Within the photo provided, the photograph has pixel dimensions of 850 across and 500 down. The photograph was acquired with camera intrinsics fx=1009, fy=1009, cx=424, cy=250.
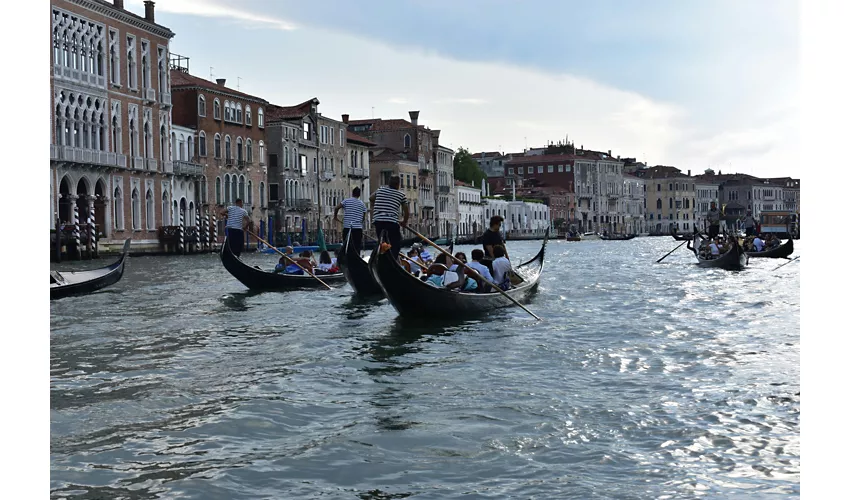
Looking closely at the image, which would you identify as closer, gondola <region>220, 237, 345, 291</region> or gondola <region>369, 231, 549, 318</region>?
gondola <region>369, 231, 549, 318</region>

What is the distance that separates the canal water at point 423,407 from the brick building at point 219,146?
21421mm

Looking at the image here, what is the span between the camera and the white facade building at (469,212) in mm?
52625

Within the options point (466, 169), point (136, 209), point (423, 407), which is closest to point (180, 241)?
point (136, 209)

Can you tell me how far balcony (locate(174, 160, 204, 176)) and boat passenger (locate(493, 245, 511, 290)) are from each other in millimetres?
20372

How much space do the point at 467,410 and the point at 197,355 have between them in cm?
240

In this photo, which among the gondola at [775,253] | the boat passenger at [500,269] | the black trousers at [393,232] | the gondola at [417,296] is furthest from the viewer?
the gondola at [775,253]

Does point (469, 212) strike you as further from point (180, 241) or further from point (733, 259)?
point (733, 259)

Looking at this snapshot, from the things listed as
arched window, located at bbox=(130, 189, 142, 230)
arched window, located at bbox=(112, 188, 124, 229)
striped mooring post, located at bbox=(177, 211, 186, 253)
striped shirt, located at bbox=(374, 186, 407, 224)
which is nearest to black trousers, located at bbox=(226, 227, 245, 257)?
striped shirt, located at bbox=(374, 186, 407, 224)

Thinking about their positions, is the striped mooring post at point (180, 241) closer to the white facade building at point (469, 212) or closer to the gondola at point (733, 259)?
the gondola at point (733, 259)

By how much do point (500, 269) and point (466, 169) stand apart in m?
51.8

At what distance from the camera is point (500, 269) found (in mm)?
8555

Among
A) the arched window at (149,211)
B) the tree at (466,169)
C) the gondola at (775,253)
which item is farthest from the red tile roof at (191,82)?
the tree at (466,169)

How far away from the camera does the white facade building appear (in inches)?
2072

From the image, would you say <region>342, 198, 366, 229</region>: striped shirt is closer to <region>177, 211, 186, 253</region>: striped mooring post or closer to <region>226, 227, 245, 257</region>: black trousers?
<region>226, 227, 245, 257</region>: black trousers
